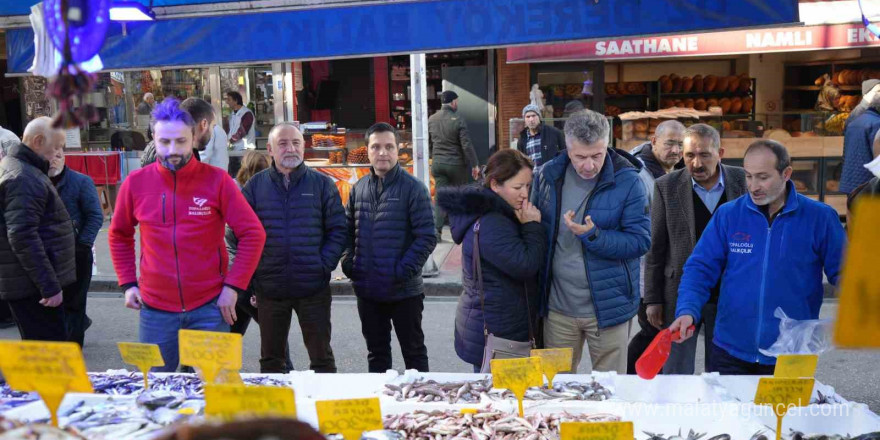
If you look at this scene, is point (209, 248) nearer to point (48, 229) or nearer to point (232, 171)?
point (48, 229)

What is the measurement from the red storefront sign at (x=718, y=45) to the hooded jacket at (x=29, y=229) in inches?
274

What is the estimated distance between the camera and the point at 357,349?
732cm

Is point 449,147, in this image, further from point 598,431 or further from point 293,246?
point 598,431

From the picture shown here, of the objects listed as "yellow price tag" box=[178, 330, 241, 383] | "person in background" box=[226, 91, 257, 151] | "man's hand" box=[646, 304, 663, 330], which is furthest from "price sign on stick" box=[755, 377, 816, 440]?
"person in background" box=[226, 91, 257, 151]

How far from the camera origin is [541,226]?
4570mm

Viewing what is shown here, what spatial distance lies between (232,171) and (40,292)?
6.73m

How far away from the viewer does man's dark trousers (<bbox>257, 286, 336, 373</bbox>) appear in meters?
5.35

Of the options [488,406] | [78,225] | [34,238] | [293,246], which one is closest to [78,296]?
[78,225]

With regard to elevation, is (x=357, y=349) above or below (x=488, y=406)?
below

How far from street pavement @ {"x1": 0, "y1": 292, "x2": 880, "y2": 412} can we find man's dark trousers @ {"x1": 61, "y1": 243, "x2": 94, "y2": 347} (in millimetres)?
628

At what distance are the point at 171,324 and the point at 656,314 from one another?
2891mm

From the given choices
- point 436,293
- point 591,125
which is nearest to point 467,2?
point 591,125

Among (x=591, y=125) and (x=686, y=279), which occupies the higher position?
(x=591, y=125)

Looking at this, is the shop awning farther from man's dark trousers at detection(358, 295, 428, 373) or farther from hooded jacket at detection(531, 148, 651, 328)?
man's dark trousers at detection(358, 295, 428, 373)
